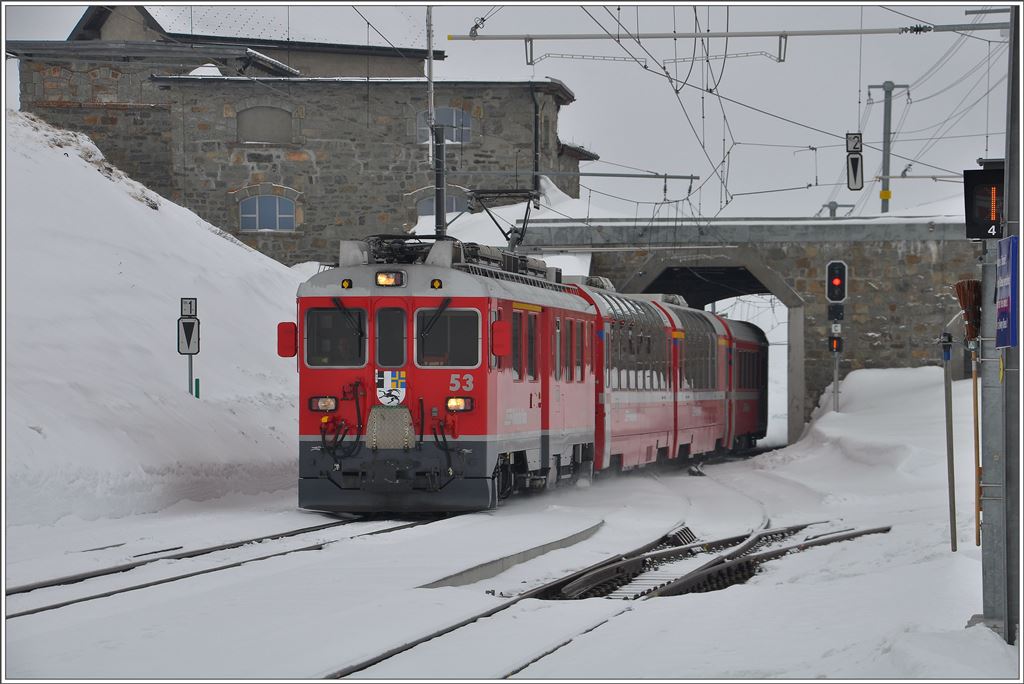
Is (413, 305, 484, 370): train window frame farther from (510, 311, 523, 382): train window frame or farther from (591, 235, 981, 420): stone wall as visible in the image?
(591, 235, 981, 420): stone wall

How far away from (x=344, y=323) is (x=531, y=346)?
257 cm

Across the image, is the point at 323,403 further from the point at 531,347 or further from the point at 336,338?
the point at 531,347

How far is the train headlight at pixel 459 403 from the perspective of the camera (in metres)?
17.2

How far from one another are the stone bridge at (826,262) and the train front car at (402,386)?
56.9 ft

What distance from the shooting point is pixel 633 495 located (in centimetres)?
2181

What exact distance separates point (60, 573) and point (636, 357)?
13565 millimetres

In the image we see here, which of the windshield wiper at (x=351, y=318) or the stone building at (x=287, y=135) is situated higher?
the stone building at (x=287, y=135)

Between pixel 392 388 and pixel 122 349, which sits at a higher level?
pixel 122 349

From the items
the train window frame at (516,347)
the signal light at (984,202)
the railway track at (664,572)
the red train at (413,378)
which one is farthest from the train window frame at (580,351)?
the signal light at (984,202)

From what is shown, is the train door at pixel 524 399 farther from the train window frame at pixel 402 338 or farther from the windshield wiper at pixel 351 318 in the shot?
the windshield wiper at pixel 351 318

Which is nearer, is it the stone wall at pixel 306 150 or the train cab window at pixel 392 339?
the train cab window at pixel 392 339

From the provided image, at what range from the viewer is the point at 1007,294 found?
8570 millimetres

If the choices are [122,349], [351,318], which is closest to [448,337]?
[351,318]

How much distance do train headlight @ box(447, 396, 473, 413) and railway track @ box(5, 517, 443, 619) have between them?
2.31 meters
